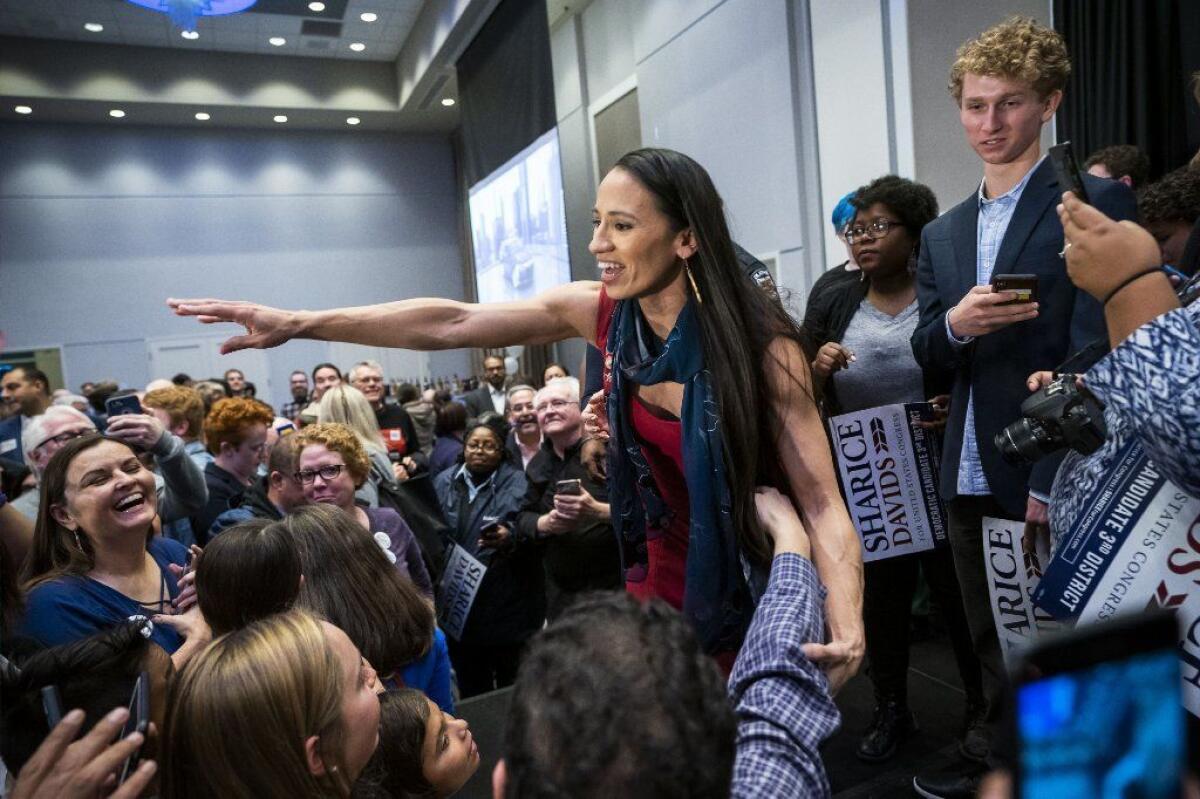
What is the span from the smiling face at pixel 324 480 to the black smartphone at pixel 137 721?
1729 millimetres

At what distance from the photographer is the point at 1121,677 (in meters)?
0.44

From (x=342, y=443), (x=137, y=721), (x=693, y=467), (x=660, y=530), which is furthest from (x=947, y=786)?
(x=342, y=443)

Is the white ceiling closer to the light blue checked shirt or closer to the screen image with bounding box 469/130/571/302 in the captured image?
the screen image with bounding box 469/130/571/302

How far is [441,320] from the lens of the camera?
5.52 feet

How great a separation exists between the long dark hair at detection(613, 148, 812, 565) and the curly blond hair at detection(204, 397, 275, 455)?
2358 mm

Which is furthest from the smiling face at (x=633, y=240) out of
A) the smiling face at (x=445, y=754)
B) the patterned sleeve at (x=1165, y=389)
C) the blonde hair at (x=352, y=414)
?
the blonde hair at (x=352, y=414)

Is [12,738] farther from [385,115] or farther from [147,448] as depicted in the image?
[385,115]

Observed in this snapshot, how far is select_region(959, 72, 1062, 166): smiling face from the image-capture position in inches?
71.7

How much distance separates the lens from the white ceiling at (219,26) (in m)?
9.74

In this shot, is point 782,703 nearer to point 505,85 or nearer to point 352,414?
point 352,414

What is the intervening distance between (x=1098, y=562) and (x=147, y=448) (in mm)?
2634

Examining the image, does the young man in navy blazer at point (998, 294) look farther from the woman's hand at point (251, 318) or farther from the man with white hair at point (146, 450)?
the man with white hair at point (146, 450)

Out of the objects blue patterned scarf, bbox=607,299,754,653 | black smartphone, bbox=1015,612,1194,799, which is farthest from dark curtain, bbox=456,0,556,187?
black smartphone, bbox=1015,612,1194,799

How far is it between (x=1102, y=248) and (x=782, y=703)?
29.7 inches
